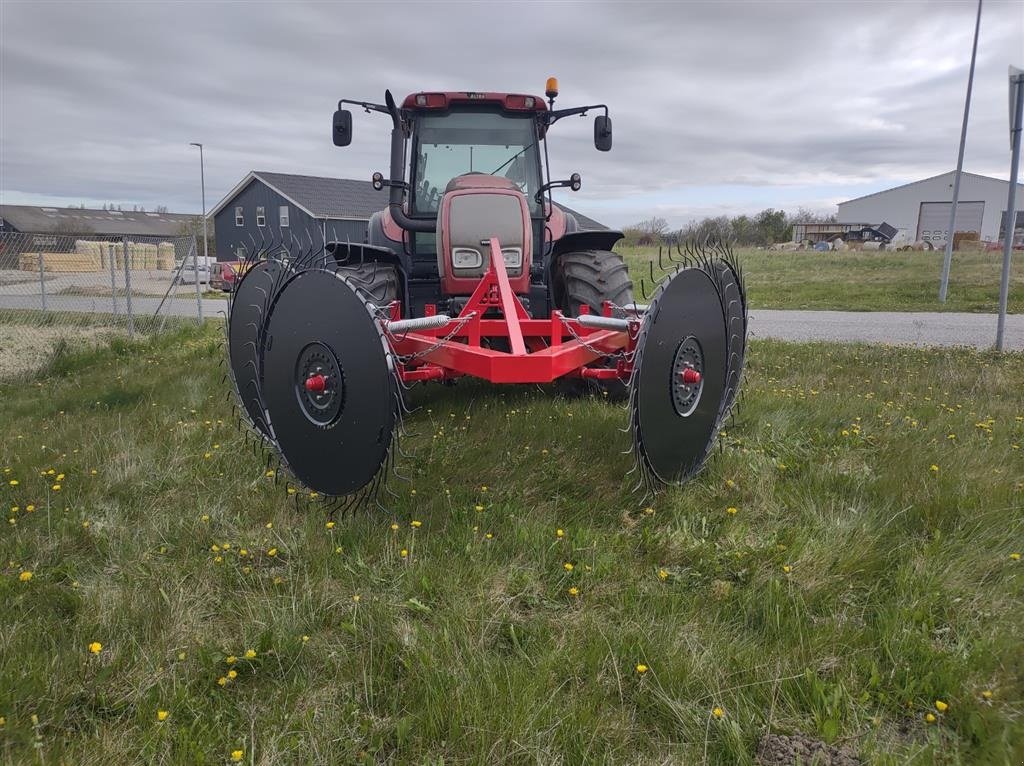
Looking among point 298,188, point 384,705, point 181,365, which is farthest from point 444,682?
point 298,188

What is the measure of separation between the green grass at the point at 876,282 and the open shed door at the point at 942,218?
3297 cm

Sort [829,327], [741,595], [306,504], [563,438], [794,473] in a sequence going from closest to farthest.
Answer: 1. [741,595]
2. [306,504]
3. [794,473]
4. [563,438]
5. [829,327]

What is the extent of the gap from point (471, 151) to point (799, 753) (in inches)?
187

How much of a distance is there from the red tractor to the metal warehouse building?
2145 inches

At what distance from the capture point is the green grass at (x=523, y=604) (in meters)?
1.95

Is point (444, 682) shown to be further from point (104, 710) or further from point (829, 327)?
point (829, 327)

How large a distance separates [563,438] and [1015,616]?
2.45m

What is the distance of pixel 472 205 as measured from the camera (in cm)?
462

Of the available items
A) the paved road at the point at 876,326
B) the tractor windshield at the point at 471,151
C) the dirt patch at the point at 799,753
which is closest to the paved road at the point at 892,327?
the paved road at the point at 876,326

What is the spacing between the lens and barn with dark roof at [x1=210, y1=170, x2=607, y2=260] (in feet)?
123

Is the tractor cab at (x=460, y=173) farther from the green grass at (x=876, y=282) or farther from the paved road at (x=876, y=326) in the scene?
the green grass at (x=876, y=282)

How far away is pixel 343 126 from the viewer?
516 cm

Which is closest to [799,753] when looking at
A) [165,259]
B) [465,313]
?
[465,313]

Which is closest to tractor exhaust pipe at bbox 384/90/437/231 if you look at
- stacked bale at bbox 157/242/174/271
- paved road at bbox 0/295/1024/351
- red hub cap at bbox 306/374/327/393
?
red hub cap at bbox 306/374/327/393
